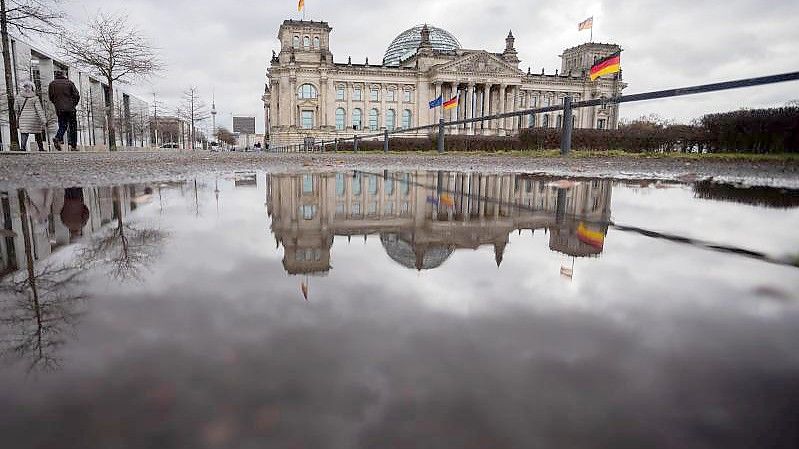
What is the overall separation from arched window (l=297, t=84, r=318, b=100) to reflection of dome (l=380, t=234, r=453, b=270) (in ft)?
214

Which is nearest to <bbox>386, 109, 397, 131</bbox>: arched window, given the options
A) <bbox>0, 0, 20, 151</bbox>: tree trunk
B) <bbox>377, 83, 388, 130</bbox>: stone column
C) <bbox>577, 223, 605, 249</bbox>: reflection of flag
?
<bbox>377, 83, 388, 130</bbox>: stone column

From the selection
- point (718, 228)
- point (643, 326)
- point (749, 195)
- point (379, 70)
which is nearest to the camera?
point (643, 326)

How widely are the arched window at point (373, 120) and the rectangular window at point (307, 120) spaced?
26.9 feet

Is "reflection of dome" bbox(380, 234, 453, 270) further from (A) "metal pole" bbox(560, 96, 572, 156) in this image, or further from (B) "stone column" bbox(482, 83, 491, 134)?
(B) "stone column" bbox(482, 83, 491, 134)

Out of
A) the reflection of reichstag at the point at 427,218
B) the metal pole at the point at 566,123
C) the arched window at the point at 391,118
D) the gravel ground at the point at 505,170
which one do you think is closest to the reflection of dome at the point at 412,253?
the reflection of reichstag at the point at 427,218

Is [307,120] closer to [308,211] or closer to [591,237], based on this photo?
[308,211]

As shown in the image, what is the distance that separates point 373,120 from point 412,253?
67.4 meters

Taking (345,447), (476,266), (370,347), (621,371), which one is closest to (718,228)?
(476,266)

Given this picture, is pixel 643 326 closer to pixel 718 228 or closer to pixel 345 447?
pixel 345 447

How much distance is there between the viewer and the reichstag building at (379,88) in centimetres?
6244

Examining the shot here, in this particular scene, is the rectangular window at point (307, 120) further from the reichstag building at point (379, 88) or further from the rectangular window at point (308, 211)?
the rectangular window at point (308, 211)

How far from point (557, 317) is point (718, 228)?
171cm

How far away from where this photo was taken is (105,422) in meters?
0.59

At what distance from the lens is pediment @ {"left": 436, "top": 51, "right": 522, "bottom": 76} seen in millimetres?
62191
